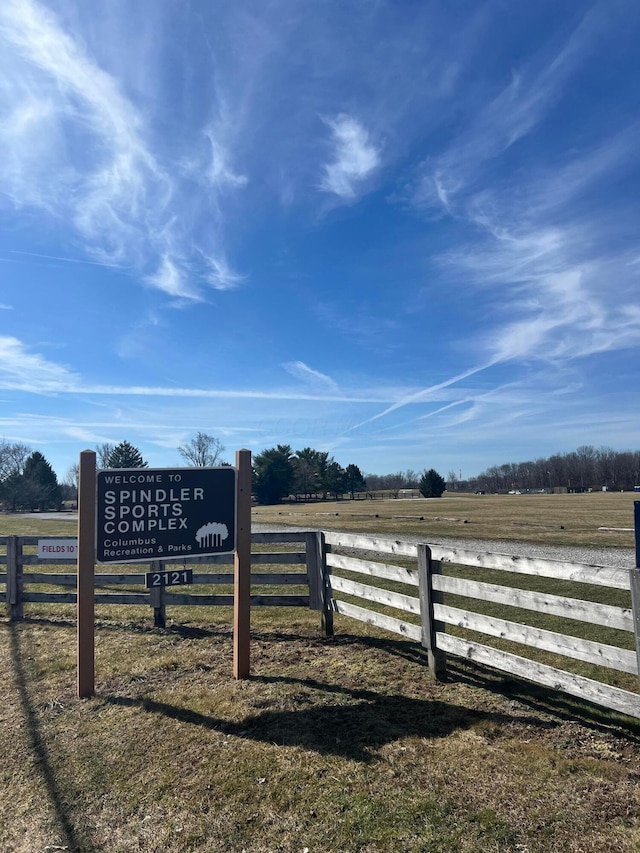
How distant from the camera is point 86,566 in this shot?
5465 mm

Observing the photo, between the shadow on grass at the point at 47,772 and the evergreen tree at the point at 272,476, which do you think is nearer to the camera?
the shadow on grass at the point at 47,772

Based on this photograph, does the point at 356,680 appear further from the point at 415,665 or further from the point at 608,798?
the point at 608,798

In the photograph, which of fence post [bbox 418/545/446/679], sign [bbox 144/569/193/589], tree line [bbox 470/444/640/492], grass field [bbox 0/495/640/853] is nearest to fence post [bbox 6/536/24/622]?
grass field [bbox 0/495/640/853]

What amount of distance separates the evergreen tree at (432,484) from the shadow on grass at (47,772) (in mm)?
80215

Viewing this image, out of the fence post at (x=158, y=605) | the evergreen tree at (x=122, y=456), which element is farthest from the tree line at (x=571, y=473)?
the fence post at (x=158, y=605)

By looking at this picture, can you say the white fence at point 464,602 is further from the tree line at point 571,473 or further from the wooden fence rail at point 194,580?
the tree line at point 571,473

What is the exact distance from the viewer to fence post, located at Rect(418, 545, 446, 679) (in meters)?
5.57

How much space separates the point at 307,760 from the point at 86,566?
2939mm

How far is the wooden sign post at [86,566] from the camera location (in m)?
5.39

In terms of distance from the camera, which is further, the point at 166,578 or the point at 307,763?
the point at 166,578

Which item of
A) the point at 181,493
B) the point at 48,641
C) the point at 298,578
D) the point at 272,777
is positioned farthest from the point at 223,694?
the point at 48,641

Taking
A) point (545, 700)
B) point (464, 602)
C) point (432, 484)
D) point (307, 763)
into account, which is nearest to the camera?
point (307, 763)

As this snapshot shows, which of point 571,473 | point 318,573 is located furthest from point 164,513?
point 571,473

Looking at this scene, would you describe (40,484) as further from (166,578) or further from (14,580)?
(166,578)
